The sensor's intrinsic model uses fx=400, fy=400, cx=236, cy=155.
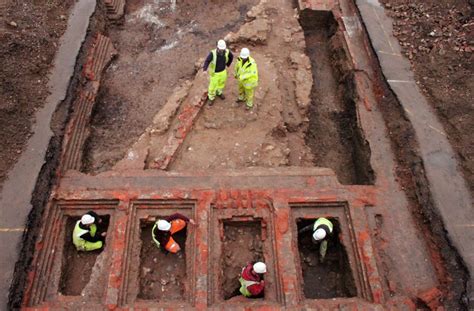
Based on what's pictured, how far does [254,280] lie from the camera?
5211 mm

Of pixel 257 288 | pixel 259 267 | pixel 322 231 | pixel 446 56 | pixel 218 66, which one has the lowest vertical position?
pixel 257 288

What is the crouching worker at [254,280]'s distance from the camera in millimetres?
5134

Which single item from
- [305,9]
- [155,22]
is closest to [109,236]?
[155,22]

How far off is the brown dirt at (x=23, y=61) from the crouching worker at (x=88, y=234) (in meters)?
1.42

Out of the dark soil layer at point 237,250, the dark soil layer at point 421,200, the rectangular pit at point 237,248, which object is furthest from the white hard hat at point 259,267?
the dark soil layer at point 421,200

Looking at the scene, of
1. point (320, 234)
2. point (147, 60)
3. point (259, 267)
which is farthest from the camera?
point (147, 60)

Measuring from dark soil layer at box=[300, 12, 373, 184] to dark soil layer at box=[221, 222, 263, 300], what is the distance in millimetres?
2061

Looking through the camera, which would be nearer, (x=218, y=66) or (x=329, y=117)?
(x=218, y=66)

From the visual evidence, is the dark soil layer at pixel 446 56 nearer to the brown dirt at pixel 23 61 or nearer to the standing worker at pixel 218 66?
the standing worker at pixel 218 66

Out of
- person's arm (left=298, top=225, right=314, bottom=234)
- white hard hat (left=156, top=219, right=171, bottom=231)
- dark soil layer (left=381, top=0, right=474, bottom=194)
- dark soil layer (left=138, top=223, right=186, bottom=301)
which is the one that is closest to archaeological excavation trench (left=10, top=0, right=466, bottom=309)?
dark soil layer (left=138, top=223, right=186, bottom=301)

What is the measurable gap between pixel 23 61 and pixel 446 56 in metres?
7.94

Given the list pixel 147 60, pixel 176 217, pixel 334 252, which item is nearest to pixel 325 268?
pixel 334 252

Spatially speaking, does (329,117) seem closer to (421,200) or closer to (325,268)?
(421,200)

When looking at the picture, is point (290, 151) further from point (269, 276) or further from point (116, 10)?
point (116, 10)
